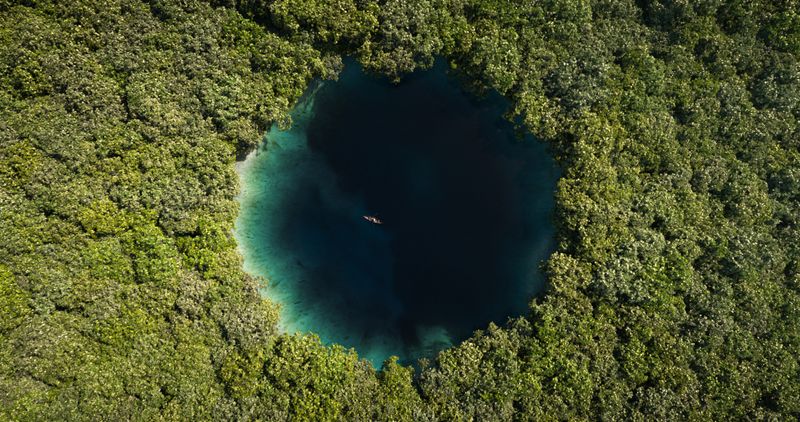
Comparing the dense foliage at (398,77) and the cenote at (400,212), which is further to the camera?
the cenote at (400,212)

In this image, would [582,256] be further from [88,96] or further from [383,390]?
[88,96]

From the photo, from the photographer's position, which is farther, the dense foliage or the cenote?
the cenote

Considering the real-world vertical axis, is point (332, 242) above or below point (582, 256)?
below

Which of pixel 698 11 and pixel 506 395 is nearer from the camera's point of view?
pixel 506 395

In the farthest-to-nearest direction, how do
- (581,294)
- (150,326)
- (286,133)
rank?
1. (286,133)
2. (581,294)
3. (150,326)

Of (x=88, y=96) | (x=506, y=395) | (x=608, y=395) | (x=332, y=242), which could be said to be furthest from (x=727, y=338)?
(x=88, y=96)
